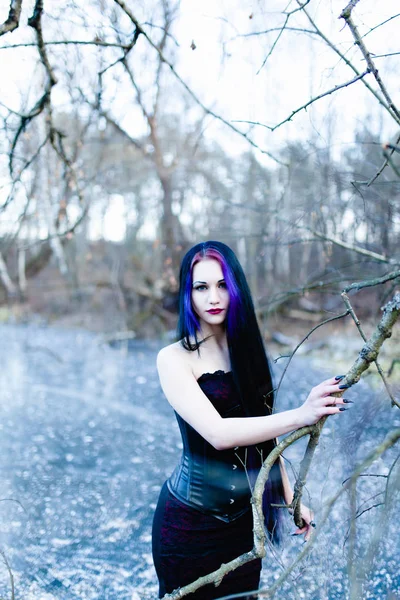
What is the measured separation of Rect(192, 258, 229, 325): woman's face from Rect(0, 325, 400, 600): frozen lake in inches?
21.7

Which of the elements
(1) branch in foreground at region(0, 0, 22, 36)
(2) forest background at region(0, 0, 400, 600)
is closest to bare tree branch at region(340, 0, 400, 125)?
(2) forest background at region(0, 0, 400, 600)

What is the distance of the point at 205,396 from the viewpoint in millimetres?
1635

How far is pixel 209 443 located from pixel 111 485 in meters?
2.62

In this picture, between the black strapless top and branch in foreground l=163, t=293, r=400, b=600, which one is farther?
the black strapless top

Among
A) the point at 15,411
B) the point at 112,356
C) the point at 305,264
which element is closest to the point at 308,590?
the point at 15,411

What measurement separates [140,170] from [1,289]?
5576 millimetres

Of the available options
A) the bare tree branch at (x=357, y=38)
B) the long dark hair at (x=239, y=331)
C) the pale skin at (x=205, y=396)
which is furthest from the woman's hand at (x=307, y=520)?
the bare tree branch at (x=357, y=38)

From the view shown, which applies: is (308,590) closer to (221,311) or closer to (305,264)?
(221,311)

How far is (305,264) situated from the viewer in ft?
40.1

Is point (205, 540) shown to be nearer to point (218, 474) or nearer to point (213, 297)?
point (218, 474)

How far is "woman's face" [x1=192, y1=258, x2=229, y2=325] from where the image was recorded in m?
1.76

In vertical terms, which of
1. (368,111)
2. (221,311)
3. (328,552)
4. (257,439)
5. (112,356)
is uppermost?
(368,111)

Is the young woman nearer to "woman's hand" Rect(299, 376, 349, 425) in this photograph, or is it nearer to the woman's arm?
the woman's arm

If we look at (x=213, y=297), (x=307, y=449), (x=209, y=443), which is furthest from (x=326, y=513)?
(x=213, y=297)
